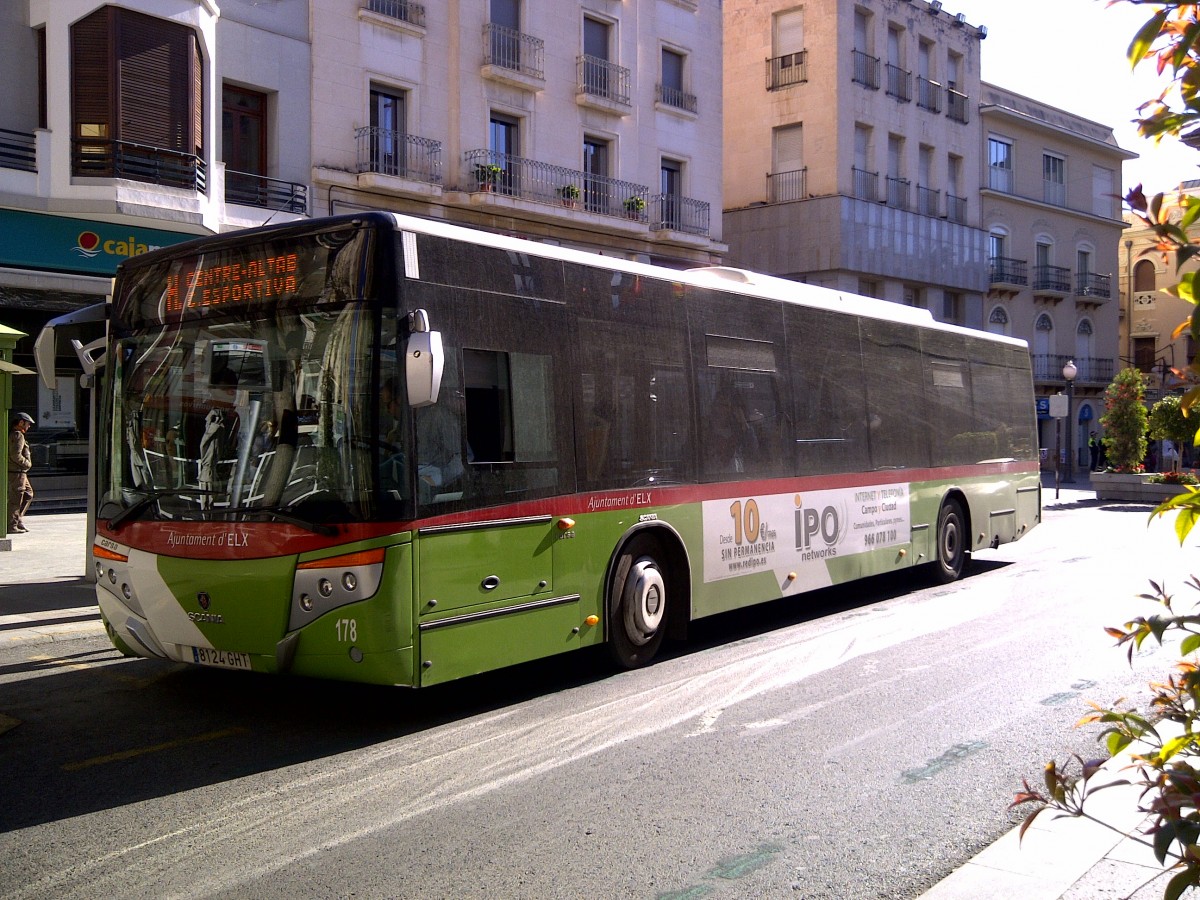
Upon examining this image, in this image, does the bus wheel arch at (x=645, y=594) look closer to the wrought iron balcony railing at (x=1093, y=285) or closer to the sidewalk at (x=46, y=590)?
the sidewalk at (x=46, y=590)

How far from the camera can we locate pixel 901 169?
133 ft

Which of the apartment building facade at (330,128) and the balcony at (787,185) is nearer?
the apartment building facade at (330,128)

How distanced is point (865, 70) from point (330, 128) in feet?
74.4

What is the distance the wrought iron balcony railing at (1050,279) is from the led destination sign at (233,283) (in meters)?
45.8

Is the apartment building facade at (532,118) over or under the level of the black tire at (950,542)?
over

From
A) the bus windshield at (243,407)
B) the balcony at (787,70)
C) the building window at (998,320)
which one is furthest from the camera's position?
the building window at (998,320)

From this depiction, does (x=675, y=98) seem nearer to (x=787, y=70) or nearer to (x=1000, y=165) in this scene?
(x=787, y=70)

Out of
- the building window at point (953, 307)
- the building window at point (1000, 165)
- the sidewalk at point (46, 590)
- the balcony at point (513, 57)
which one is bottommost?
the sidewalk at point (46, 590)

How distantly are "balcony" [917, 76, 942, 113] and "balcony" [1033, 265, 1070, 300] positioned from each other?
9626 mm

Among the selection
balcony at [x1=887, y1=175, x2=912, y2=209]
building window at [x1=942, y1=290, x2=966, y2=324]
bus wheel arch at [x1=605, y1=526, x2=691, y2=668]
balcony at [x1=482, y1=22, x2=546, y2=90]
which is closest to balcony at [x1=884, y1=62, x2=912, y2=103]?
balcony at [x1=887, y1=175, x2=912, y2=209]

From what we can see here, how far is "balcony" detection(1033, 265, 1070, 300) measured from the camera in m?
47.8

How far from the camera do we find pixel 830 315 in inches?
441

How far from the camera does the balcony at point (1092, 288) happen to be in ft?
166

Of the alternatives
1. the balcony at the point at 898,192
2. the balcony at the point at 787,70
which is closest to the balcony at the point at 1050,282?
the balcony at the point at 898,192
